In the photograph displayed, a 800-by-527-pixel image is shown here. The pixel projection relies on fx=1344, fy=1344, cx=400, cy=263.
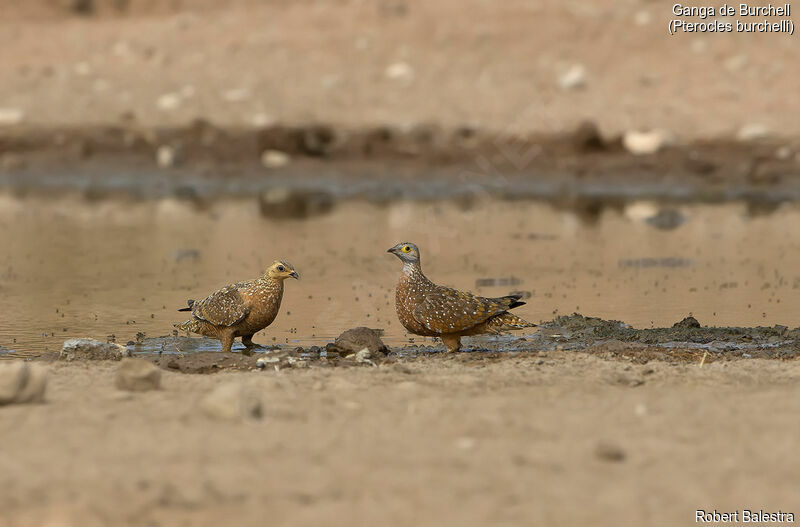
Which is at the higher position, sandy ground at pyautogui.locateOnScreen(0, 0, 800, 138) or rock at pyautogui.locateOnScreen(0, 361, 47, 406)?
sandy ground at pyautogui.locateOnScreen(0, 0, 800, 138)

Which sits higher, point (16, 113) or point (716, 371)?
point (16, 113)

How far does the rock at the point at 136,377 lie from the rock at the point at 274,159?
1972 centimetres

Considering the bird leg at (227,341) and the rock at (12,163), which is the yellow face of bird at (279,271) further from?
the rock at (12,163)

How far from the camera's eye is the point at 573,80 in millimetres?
31156

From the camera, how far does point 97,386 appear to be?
922 centimetres

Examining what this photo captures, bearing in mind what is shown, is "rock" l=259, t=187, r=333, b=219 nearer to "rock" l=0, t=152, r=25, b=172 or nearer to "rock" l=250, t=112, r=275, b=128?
"rock" l=250, t=112, r=275, b=128

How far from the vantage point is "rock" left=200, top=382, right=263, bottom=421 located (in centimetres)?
769

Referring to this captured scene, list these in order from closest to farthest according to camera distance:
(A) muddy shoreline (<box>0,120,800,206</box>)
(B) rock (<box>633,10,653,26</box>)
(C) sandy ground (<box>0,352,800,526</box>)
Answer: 1. (C) sandy ground (<box>0,352,800,526</box>)
2. (A) muddy shoreline (<box>0,120,800,206</box>)
3. (B) rock (<box>633,10,653,26</box>)

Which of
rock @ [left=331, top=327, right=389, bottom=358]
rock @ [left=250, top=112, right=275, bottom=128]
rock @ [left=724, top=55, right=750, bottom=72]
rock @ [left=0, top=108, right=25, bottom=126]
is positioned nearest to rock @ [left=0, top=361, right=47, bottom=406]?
rock @ [left=331, top=327, right=389, bottom=358]

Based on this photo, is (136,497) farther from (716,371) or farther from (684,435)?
(716,371)

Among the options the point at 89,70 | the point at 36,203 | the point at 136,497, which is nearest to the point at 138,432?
the point at 136,497

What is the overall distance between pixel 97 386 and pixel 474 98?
889 inches

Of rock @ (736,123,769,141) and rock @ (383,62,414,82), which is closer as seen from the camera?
rock @ (736,123,769,141)

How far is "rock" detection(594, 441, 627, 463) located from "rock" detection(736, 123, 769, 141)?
75.1 ft
